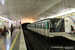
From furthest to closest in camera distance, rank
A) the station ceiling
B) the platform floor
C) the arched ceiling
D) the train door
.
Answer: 1. the station ceiling
2. the arched ceiling
3. the train door
4. the platform floor

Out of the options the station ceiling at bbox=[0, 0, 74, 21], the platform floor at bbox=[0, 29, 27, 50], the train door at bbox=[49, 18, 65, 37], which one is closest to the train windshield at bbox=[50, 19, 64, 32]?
the train door at bbox=[49, 18, 65, 37]

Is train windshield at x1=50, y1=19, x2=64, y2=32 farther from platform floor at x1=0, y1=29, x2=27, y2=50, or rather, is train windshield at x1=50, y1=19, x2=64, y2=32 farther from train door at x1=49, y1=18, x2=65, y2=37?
platform floor at x1=0, y1=29, x2=27, y2=50

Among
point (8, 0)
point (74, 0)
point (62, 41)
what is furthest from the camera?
point (74, 0)

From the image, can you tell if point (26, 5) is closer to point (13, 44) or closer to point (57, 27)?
point (57, 27)

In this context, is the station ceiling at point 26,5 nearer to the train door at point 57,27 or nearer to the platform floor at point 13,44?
the train door at point 57,27

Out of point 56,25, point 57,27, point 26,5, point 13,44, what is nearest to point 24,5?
point 26,5

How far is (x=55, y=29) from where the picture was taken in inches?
435

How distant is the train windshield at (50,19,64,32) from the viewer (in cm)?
1105

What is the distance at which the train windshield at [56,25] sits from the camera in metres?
11.0

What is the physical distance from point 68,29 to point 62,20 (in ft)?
36.4

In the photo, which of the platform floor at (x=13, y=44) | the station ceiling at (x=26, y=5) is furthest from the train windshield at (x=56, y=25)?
the station ceiling at (x=26, y=5)

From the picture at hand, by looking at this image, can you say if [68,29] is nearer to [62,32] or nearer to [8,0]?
→ [62,32]

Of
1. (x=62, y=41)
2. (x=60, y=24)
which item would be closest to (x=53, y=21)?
(x=60, y=24)

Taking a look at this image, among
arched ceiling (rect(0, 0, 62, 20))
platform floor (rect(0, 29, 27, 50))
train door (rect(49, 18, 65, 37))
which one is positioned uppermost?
arched ceiling (rect(0, 0, 62, 20))
